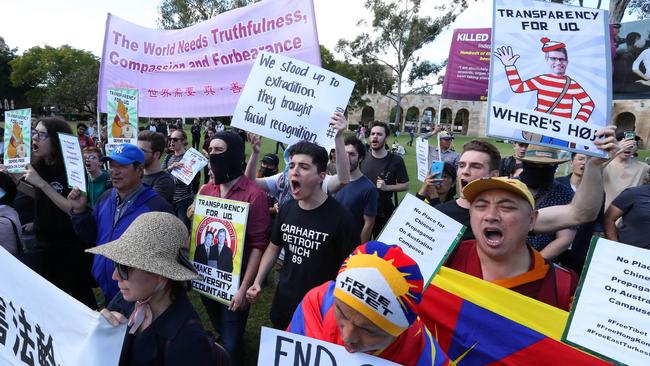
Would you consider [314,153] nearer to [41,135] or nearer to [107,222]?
[107,222]

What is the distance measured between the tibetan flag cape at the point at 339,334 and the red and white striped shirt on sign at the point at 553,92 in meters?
1.65

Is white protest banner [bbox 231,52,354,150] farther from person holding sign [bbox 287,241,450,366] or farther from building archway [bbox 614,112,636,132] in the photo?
building archway [bbox 614,112,636,132]

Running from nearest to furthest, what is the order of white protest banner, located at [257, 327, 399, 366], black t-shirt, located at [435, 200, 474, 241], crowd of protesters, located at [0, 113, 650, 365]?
1. white protest banner, located at [257, 327, 399, 366]
2. crowd of protesters, located at [0, 113, 650, 365]
3. black t-shirt, located at [435, 200, 474, 241]

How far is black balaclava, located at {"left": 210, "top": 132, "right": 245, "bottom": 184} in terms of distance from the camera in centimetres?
313

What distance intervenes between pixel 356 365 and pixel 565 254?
2.53m

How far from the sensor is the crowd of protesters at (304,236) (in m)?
1.54

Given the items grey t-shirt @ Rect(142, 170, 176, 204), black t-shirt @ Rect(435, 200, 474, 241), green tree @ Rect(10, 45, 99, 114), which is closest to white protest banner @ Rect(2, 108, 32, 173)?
grey t-shirt @ Rect(142, 170, 176, 204)

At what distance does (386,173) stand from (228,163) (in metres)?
2.94

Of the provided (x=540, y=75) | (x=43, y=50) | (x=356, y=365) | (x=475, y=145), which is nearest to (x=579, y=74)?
(x=540, y=75)

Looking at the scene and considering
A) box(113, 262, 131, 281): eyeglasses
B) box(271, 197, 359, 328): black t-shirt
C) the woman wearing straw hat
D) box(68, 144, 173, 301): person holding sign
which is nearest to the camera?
the woman wearing straw hat

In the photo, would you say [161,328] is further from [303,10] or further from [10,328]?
[303,10]

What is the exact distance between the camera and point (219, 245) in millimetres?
2898

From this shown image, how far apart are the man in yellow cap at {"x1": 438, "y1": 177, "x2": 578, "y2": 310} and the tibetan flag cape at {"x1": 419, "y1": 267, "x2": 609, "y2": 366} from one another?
0.08m

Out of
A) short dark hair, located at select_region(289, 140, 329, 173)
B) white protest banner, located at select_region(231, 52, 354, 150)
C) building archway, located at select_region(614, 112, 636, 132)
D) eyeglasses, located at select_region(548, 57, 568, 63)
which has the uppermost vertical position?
building archway, located at select_region(614, 112, 636, 132)
